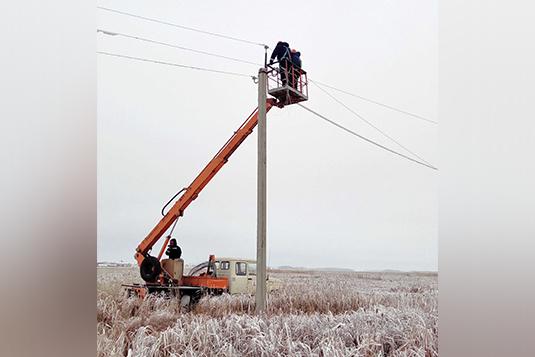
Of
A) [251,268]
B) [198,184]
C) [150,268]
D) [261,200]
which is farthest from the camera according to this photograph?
[251,268]

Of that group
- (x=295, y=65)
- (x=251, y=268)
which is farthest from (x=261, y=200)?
(x=251, y=268)

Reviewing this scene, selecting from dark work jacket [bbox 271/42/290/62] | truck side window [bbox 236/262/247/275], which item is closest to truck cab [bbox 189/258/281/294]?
truck side window [bbox 236/262/247/275]

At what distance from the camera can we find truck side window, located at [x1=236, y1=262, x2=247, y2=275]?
358 centimetres

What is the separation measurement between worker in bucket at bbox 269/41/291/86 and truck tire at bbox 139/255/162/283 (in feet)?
4.83

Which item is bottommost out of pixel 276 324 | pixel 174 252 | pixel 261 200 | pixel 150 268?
pixel 276 324

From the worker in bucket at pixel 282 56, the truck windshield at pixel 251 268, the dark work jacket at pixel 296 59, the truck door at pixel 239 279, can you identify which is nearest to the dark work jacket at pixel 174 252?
the truck door at pixel 239 279

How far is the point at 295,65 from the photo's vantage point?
2.83 metres

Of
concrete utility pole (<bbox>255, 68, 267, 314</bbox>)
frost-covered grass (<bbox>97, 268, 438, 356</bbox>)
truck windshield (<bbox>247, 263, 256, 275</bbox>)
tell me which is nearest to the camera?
frost-covered grass (<bbox>97, 268, 438, 356</bbox>)

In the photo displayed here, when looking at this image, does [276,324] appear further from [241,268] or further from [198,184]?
[241,268]

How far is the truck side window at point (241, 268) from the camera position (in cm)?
358

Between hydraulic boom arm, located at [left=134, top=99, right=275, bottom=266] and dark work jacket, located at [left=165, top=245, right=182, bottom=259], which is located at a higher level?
hydraulic boom arm, located at [left=134, top=99, right=275, bottom=266]

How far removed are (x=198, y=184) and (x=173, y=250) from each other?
527 millimetres

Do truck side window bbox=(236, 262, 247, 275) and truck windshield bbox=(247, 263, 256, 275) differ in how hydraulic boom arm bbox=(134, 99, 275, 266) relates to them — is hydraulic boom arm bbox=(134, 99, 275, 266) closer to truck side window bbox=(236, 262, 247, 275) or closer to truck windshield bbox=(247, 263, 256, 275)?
truck side window bbox=(236, 262, 247, 275)
